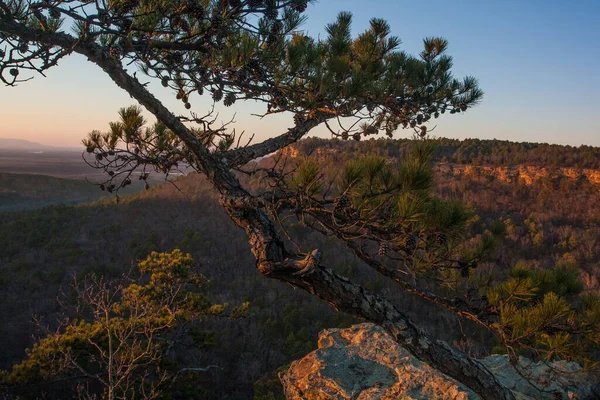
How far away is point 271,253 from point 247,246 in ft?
46.5

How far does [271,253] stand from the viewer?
1.99m

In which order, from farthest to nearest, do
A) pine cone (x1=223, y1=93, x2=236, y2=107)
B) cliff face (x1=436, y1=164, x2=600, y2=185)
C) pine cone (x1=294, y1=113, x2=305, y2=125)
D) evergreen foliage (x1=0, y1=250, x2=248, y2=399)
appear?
cliff face (x1=436, y1=164, x2=600, y2=185), evergreen foliage (x1=0, y1=250, x2=248, y2=399), pine cone (x1=294, y1=113, x2=305, y2=125), pine cone (x1=223, y1=93, x2=236, y2=107)

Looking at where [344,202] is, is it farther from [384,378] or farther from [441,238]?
[384,378]

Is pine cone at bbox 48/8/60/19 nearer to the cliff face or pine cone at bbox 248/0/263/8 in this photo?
pine cone at bbox 248/0/263/8

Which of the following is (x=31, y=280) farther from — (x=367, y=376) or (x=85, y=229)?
(x=367, y=376)

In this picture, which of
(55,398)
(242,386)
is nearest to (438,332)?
(242,386)

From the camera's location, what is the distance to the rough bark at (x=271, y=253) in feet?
5.98

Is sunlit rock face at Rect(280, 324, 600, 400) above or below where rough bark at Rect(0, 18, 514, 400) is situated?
below

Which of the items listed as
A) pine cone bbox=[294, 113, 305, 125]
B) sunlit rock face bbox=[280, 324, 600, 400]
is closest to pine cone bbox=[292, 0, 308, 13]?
pine cone bbox=[294, 113, 305, 125]

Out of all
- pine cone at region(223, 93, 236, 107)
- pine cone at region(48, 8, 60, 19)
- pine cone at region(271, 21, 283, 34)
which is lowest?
pine cone at region(223, 93, 236, 107)

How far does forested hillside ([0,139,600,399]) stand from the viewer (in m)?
8.70

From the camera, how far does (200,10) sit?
202 centimetres

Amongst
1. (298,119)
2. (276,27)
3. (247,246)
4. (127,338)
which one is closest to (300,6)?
(276,27)

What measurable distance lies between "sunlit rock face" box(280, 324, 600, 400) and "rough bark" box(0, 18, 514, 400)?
1168 millimetres
